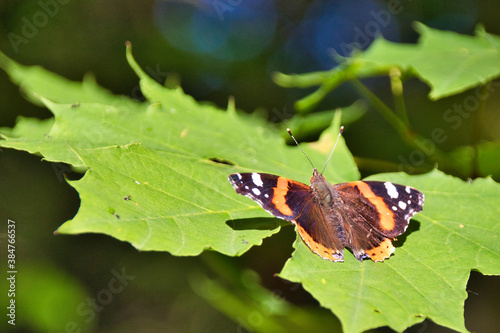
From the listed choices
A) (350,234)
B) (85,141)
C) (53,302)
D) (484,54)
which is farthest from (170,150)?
(53,302)

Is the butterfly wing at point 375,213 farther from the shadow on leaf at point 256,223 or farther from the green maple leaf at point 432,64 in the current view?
the green maple leaf at point 432,64

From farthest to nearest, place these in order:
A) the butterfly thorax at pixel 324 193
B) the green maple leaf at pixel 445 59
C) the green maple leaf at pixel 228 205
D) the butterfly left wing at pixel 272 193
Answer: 1. the green maple leaf at pixel 445 59
2. the butterfly thorax at pixel 324 193
3. the butterfly left wing at pixel 272 193
4. the green maple leaf at pixel 228 205

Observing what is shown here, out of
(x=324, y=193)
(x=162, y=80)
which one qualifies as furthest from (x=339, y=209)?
(x=162, y=80)

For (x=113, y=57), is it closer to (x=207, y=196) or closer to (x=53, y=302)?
(x=53, y=302)

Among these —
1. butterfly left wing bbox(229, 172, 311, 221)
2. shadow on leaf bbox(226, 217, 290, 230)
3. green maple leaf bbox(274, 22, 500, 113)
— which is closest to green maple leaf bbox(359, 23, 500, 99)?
green maple leaf bbox(274, 22, 500, 113)

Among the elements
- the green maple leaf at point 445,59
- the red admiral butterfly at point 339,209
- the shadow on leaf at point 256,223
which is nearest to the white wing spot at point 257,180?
the red admiral butterfly at point 339,209

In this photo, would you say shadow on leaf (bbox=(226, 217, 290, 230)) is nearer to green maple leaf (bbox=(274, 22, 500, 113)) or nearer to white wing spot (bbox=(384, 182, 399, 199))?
white wing spot (bbox=(384, 182, 399, 199))

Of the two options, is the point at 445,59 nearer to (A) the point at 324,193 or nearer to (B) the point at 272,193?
(A) the point at 324,193
